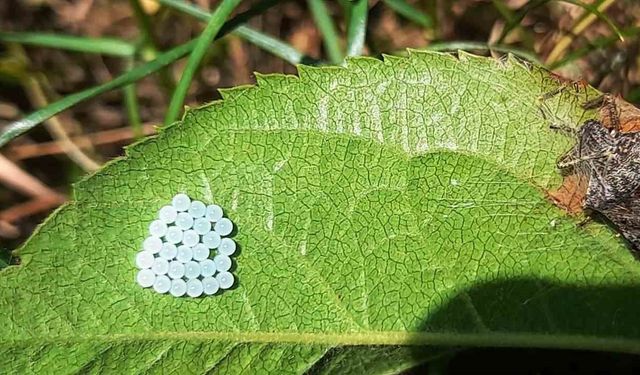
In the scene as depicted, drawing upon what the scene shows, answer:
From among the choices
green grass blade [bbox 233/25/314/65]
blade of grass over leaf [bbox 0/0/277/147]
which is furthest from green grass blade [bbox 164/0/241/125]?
green grass blade [bbox 233/25/314/65]

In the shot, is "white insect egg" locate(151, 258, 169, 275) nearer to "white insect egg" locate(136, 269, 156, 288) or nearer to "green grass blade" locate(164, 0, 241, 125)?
"white insect egg" locate(136, 269, 156, 288)

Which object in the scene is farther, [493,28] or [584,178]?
[493,28]

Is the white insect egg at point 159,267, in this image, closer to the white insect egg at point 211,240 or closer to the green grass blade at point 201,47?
the white insect egg at point 211,240

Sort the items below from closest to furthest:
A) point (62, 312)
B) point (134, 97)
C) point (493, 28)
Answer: point (62, 312) → point (134, 97) → point (493, 28)

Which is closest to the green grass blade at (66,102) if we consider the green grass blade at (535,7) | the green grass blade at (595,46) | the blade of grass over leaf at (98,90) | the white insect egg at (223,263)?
the blade of grass over leaf at (98,90)

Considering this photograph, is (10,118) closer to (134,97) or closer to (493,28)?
(134,97)

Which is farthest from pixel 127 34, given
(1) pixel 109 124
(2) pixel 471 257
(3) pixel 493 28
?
(2) pixel 471 257
